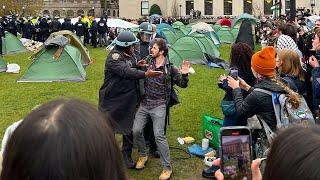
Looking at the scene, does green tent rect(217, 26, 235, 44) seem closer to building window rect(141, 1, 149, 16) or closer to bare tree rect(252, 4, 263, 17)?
bare tree rect(252, 4, 263, 17)

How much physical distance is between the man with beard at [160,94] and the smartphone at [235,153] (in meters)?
2.13

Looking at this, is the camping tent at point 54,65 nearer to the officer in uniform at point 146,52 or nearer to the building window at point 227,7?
the officer in uniform at point 146,52

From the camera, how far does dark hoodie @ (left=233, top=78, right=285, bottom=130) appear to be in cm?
494

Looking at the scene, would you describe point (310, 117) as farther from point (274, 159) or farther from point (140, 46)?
point (140, 46)

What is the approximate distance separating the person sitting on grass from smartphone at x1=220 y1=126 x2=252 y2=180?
7.75 feet

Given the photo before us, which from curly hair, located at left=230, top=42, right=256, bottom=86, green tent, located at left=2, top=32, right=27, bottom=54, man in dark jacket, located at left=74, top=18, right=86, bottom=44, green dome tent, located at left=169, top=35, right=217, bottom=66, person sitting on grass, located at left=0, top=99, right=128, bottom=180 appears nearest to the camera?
person sitting on grass, located at left=0, top=99, right=128, bottom=180

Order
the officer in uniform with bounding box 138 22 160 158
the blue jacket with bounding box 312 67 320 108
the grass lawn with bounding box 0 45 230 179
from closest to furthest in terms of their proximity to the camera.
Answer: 1. the blue jacket with bounding box 312 67 320 108
2. the grass lawn with bounding box 0 45 230 179
3. the officer in uniform with bounding box 138 22 160 158

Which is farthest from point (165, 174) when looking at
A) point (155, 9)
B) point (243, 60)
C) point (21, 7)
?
point (155, 9)

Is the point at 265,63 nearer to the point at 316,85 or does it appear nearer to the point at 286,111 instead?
the point at 286,111

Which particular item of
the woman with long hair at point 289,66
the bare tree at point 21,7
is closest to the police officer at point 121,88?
the woman with long hair at point 289,66

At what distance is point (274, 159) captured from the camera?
162 centimetres

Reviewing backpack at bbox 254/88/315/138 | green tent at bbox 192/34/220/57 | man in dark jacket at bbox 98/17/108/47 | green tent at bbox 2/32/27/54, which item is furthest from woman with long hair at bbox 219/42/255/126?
man in dark jacket at bbox 98/17/108/47

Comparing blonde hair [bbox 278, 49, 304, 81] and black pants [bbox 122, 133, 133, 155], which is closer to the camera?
blonde hair [bbox 278, 49, 304, 81]

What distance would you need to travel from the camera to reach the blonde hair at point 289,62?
5.95 meters
